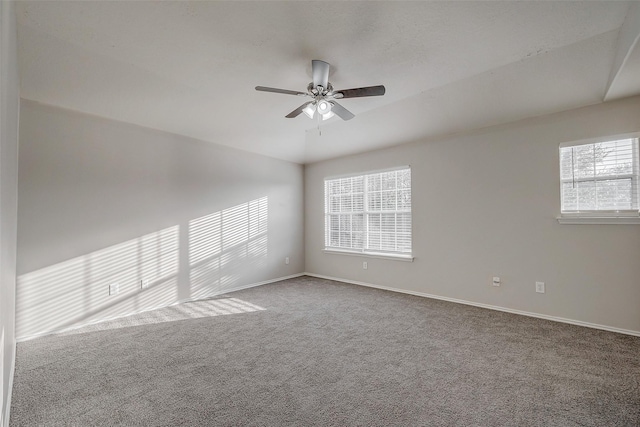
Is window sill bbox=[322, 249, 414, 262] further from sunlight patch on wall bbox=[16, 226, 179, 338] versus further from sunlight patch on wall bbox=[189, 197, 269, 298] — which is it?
sunlight patch on wall bbox=[16, 226, 179, 338]

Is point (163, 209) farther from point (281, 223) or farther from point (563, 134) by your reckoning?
point (563, 134)

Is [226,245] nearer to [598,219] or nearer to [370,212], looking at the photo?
[370,212]

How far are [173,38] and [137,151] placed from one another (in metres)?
2.03

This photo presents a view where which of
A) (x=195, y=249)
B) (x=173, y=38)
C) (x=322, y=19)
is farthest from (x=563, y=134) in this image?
(x=195, y=249)

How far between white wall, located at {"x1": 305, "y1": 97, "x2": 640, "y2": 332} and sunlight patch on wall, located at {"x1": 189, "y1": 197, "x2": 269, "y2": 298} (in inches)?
89.9

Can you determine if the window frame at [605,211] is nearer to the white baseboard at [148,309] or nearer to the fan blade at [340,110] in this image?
the fan blade at [340,110]

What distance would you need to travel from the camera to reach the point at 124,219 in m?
3.83

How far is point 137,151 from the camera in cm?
398

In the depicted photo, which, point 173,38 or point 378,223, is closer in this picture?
point 173,38

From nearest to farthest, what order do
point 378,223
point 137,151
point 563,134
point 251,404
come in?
point 251,404, point 563,134, point 137,151, point 378,223

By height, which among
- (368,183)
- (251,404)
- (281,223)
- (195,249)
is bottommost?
(251,404)

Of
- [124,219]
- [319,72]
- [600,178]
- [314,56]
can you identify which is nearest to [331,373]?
[319,72]

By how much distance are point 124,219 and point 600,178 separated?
18.9 ft

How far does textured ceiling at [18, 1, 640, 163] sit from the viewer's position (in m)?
2.26
